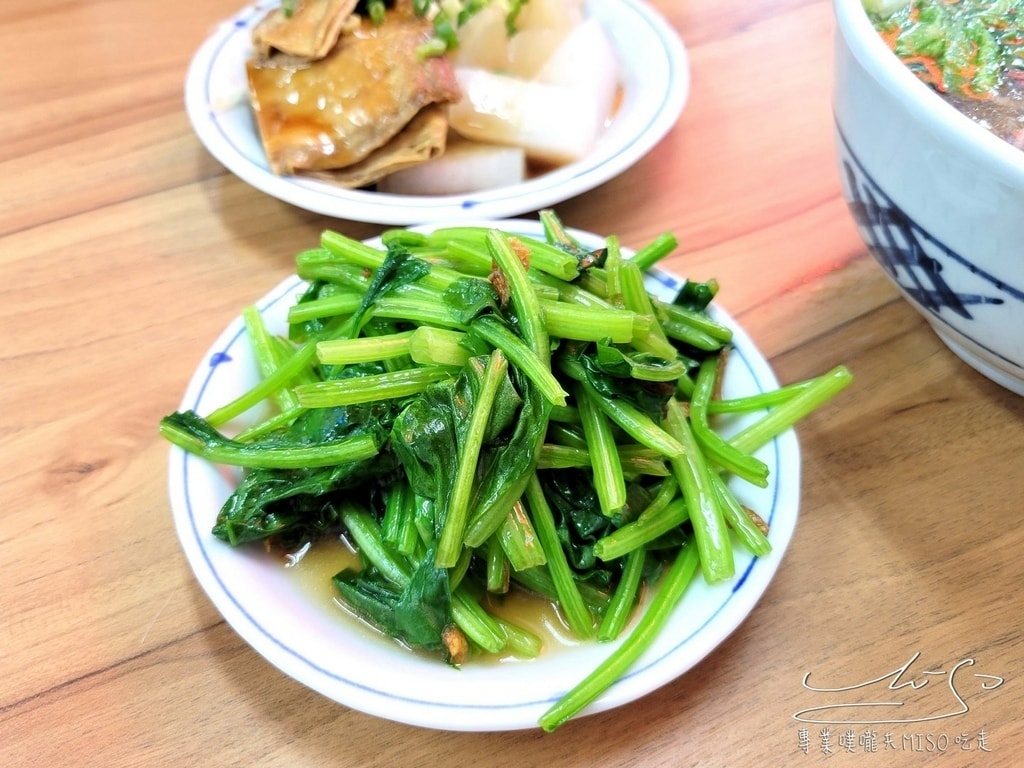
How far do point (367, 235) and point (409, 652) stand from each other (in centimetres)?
92

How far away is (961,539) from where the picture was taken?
114cm

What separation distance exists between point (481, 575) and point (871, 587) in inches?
20.5

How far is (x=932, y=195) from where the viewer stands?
96 centimetres

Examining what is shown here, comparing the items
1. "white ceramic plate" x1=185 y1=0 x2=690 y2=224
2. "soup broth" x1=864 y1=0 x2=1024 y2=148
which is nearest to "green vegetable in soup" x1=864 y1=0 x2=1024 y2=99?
"soup broth" x1=864 y1=0 x2=1024 y2=148

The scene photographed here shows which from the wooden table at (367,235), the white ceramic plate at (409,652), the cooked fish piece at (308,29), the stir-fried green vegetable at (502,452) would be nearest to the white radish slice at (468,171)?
the wooden table at (367,235)

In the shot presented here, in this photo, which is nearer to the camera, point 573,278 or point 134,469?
point 573,278

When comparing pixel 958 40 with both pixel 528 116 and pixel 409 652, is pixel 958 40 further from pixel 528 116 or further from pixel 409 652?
pixel 409 652

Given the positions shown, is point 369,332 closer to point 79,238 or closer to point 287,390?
point 287,390

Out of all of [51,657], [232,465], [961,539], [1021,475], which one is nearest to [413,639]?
[232,465]

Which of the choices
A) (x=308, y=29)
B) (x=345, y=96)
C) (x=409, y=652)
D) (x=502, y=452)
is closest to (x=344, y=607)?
(x=409, y=652)

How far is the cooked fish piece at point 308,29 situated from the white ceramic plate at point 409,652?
Answer: 1.02 metres

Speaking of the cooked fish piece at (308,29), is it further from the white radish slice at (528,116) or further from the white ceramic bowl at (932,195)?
the white ceramic bowl at (932,195)

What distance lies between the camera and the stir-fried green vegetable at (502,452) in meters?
0.97
